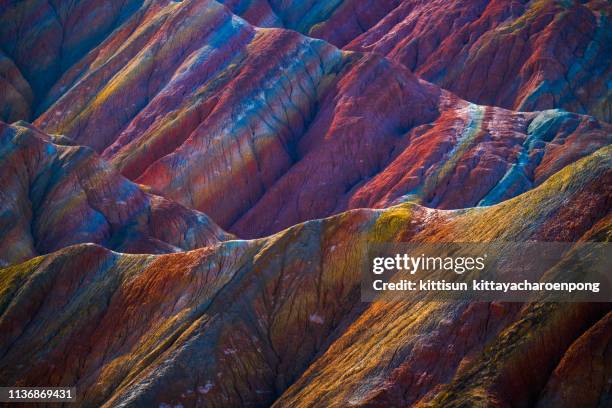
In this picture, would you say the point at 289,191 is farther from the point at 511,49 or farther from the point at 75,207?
the point at 511,49

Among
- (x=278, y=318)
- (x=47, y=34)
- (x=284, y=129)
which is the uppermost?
(x=47, y=34)

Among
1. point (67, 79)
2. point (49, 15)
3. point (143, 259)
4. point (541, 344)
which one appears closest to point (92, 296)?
point (143, 259)

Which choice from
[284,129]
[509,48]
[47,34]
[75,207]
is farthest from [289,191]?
[47,34]

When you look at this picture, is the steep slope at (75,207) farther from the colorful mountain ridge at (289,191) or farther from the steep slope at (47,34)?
the steep slope at (47,34)

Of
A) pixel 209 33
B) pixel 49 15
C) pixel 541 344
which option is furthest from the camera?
pixel 49 15

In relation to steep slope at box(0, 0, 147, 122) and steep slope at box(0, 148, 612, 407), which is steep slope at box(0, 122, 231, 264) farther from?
steep slope at box(0, 0, 147, 122)

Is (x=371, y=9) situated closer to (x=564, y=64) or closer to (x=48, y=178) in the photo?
(x=564, y=64)

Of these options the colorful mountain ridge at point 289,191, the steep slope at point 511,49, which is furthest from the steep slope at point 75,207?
the steep slope at point 511,49
